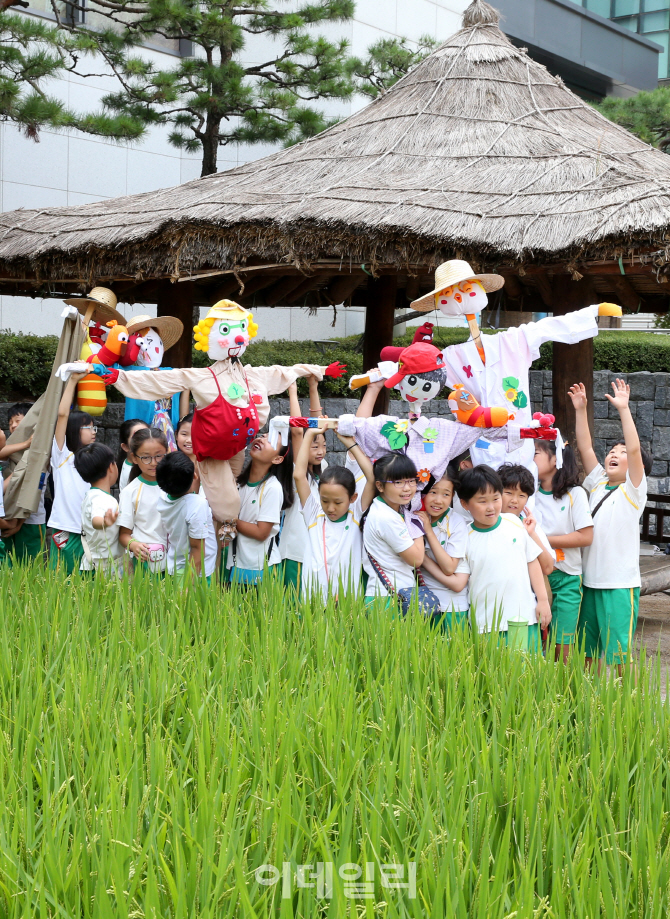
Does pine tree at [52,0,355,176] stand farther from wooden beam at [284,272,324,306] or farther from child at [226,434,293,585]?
child at [226,434,293,585]

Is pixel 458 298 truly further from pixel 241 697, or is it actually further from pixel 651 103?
pixel 651 103

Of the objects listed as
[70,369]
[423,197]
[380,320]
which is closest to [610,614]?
[423,197]

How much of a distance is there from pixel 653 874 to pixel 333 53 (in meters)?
8.77

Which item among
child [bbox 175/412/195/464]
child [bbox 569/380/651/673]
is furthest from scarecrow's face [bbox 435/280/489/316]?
child [bbox 175/412/195/464]

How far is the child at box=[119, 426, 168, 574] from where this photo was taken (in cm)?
379

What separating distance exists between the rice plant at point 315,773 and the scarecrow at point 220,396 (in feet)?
3.95

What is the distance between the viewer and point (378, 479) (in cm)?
354

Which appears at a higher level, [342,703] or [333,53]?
[333,53]

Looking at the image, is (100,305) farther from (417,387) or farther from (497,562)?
(497,562)

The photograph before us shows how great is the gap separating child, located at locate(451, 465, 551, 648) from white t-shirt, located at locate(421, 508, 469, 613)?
44mm

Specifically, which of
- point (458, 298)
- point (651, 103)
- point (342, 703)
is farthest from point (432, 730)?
point (651, 103)

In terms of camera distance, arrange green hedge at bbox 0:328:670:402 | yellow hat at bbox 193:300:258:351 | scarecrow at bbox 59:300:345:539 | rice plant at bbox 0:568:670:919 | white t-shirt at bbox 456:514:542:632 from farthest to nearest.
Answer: green hedge at bbox 0:328:670:402 → yellow hat at bbox 193:300:258:351 → scarecrow at bbox 59:300:345:539 → white t-shirt at bbox 456:514:542:632 → rice plant at bbox 0:568:670:919

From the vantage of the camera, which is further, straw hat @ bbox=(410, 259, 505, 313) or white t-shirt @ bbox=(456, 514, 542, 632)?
A: straw hat @ bbox=(410, 259, 505, 313)

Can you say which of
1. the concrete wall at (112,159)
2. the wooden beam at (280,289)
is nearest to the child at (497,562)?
the wooden beam at (280,289)
